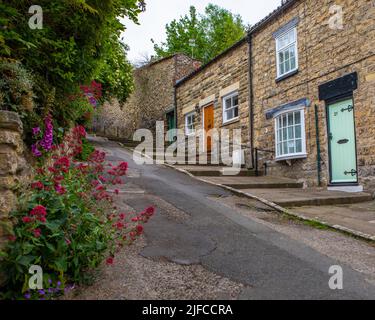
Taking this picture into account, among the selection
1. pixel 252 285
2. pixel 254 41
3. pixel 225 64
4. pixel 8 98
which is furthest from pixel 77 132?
pixel 225 64

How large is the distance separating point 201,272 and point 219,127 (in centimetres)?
1031

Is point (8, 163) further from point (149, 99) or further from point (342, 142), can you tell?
point (149, 99)

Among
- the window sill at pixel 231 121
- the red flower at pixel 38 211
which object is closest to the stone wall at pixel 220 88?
the window sill at pixel 231 121

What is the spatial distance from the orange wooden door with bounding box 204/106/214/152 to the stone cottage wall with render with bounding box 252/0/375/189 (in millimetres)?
2800

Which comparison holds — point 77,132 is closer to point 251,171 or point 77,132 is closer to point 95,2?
point 95,2

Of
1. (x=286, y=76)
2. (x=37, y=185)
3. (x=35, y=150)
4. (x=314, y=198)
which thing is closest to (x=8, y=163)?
(x=37, y=185)

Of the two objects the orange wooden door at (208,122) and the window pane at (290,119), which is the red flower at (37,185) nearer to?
the window pane at (290,119)

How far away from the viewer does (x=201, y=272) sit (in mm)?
3193

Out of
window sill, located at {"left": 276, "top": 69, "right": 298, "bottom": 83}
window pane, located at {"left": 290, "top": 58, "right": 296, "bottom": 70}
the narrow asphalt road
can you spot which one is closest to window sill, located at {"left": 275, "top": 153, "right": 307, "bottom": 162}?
window sill, located at {"left": 276, "top": 69, "right": 298, "bottom": 83}

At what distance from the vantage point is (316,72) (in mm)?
8922

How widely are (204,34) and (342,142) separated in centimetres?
2430

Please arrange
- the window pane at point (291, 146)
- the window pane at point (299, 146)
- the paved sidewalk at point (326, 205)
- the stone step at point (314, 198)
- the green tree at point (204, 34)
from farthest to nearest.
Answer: the green tree at point (204, 34), the window pane at point (291, 146), the window pane at point (299, 146), the stone step at point (314, 198), the paved sidewalk at point (326, 205)

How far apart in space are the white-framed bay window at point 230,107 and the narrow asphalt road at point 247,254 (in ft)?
23.3

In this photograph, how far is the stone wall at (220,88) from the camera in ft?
38.9
